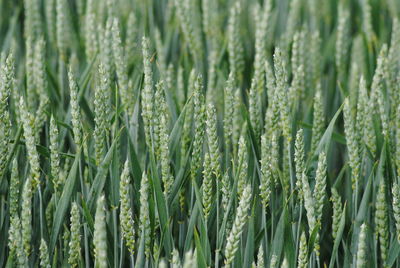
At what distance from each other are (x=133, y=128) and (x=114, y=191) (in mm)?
225

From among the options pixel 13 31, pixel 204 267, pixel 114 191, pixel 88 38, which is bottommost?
pixel 204 267

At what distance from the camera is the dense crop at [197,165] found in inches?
51.2

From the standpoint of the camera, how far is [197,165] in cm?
141

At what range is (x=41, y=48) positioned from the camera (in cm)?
176

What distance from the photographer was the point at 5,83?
4.35 ft

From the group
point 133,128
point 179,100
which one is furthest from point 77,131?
point 179,100

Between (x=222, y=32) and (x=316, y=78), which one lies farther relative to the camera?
(x=222, y=32)

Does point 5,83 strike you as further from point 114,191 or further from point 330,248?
point 330,248

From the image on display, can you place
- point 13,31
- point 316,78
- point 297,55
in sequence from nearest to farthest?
A: point 297,55 < point 316,78 < point 13,31

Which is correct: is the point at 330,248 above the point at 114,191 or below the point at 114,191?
below

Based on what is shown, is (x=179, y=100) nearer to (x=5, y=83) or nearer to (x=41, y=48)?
(x=41, y=48)

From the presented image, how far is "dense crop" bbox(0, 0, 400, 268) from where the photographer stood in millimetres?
1300

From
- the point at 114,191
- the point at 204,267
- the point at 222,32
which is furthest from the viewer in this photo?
the point at 222,32

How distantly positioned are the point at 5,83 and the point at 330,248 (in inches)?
34.4
